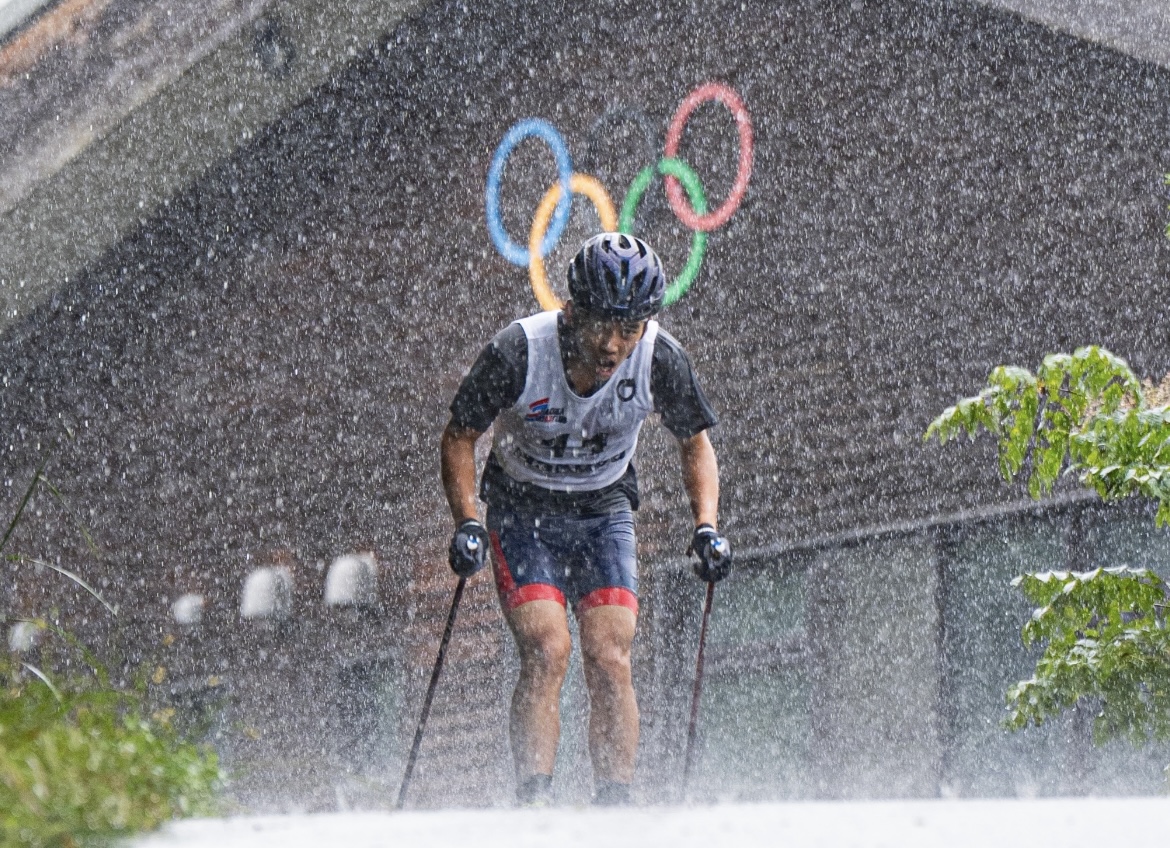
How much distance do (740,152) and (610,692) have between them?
5.42 metres

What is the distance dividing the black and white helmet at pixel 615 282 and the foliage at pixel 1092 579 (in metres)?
1.07

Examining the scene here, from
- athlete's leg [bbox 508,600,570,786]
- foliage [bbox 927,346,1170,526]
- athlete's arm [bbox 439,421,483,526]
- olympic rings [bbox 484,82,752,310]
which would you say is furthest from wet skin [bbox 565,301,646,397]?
olympic rings [bbox 484,82,752,310]

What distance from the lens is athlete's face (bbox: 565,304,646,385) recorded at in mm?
4891

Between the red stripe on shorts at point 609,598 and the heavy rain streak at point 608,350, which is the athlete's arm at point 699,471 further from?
the red stripe on shorts at point 609,598

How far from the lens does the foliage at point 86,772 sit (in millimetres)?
2660

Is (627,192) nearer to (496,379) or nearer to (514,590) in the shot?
(496,379)

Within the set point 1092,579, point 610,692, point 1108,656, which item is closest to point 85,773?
point 610,692

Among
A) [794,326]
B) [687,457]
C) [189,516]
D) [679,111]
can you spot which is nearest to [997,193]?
[794,326]

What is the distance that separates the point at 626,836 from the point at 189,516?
11139mm

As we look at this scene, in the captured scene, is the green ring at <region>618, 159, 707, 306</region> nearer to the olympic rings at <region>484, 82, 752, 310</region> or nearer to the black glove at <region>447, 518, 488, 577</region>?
the olympic rings at <region>484, 82, 752, 310</region>

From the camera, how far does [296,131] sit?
38.3 ft

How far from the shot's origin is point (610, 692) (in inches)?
194

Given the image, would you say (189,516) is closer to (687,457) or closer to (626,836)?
(687,457)

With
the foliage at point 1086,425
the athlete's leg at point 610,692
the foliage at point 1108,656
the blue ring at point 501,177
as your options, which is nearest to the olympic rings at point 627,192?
the blue ring at point 501,177
